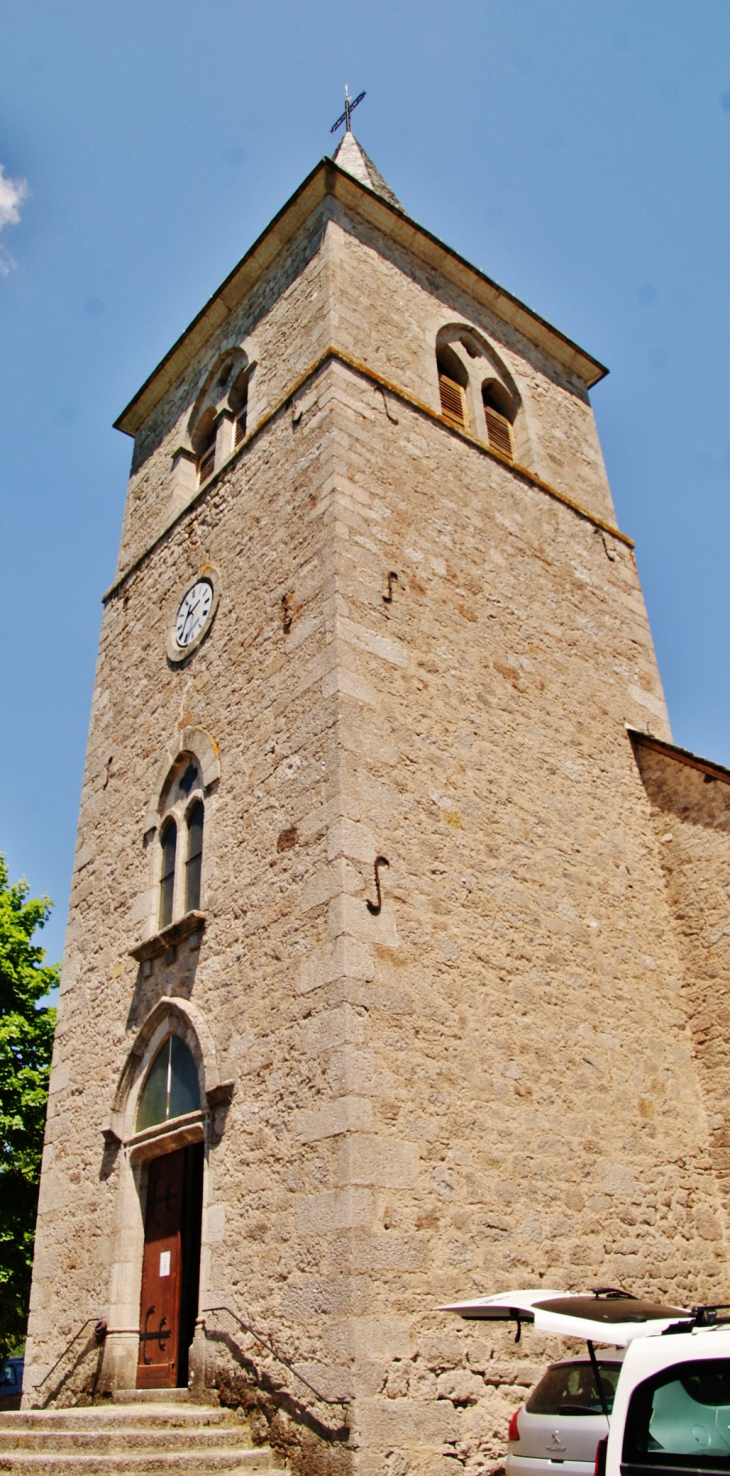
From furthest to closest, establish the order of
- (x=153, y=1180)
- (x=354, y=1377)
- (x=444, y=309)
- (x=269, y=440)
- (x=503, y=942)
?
1. (x=444, y=309)
2. (x=269, y=440)
3. (x=153, y=1180)
4. (x=503, y=942)
5. (x=354, y=1377)

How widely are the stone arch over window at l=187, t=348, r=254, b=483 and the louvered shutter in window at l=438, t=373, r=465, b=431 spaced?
2.25 m

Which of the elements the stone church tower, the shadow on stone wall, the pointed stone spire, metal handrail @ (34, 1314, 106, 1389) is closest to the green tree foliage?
the stone church tower

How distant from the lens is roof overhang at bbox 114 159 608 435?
1189 centimetres

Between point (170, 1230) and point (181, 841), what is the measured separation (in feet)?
10.6

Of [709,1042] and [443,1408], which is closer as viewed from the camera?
[443,1408]

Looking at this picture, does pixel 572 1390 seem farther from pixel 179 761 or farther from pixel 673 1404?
pixel 179 761

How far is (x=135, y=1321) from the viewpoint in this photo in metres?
8.12

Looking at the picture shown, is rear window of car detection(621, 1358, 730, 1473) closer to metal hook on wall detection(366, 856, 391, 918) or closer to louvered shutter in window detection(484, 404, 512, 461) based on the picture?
metal hook on wall detection(366, 856, 391, 918)

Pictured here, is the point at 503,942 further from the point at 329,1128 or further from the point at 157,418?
the point at 157,418

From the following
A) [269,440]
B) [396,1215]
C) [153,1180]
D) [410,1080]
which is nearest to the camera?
[396,1215]

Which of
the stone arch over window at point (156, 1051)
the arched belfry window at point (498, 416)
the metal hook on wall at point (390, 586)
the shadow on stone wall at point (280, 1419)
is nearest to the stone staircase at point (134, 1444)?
the shadow on stone wall at point (280, 1419)

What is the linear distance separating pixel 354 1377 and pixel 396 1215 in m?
0.89

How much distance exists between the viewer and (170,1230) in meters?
8.19

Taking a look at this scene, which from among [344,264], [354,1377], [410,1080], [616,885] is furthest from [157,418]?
[354,1377]
